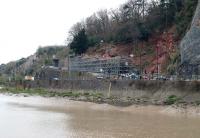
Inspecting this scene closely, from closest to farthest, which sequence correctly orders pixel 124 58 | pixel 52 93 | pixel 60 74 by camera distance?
pixel 52 93 → pixel 124 58 → pixel 60 74

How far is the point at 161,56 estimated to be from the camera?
84500mm

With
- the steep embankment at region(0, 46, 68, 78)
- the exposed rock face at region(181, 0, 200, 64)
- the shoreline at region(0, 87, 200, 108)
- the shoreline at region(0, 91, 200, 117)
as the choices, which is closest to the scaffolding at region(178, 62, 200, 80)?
the exposed rock face at region(181, 0, 200, 64)

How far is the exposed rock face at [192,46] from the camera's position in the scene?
58156 mm

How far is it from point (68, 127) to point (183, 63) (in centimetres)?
2860

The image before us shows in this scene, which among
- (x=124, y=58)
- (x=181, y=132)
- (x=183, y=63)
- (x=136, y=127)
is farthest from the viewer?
(x=124, y=58)

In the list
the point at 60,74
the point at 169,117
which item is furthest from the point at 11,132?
the point at 60,74

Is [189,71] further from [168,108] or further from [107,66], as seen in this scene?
[107,66]

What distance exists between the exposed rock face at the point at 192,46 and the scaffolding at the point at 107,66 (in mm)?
20091

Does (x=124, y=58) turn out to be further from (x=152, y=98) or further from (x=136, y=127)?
(x=136, y=127)

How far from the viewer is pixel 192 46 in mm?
59562

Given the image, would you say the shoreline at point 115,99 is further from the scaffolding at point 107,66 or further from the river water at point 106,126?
the scaffolding at point 107,66

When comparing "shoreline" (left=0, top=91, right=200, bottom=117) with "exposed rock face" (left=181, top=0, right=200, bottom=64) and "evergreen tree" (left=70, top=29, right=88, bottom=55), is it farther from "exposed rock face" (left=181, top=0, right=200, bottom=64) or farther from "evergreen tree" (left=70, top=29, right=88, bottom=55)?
"evergreen tree" (left=70, top=29, right=88, bottom=55)

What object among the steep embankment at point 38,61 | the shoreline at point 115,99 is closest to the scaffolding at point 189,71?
the shoreline at point 115,99

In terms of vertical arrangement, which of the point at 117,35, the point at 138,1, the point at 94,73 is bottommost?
the point at 94,73
